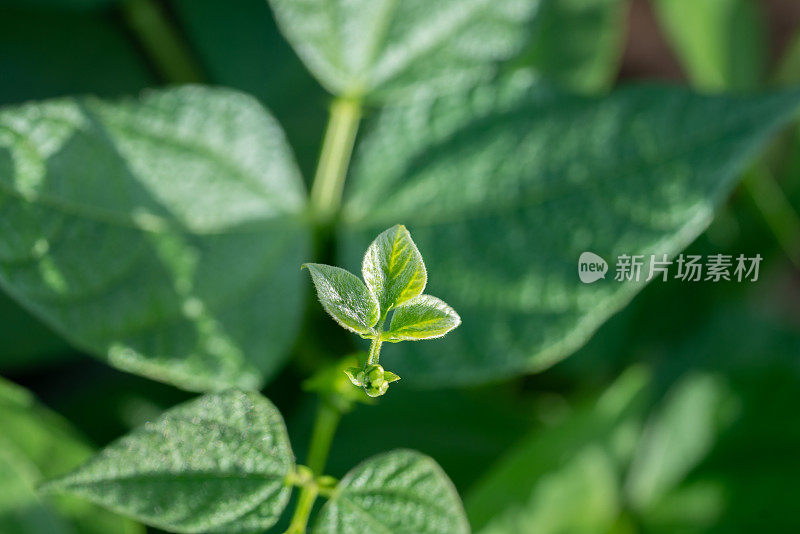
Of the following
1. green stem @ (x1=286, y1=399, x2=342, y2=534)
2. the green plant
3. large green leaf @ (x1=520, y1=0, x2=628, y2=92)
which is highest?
large green leaf @ (x1=520, y1=0, x2=628, y2=92)

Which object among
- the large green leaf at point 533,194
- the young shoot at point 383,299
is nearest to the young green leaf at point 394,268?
the young shoot at point 383,299

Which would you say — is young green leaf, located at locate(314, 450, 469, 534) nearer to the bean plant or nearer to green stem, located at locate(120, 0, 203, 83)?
the bean plant

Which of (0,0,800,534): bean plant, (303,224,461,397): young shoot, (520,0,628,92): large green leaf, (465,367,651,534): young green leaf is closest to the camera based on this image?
(303,224,461,397): young shoot

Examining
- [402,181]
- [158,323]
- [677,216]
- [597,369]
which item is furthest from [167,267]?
[597,369]

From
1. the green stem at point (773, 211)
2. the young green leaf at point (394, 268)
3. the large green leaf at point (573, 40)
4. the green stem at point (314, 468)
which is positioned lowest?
the green stem at point (773, 211)

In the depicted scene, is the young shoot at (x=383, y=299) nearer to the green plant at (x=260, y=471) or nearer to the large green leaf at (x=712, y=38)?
the green plant at (x=260, y=471)

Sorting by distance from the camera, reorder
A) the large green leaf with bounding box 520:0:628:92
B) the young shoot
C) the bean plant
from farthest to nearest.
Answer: the large green leaf with bounding box 520:0:628:92 → the bean plant → the young shoot

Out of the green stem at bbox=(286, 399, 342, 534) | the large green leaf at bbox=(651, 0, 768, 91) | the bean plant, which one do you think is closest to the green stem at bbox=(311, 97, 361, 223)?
the bean plant
